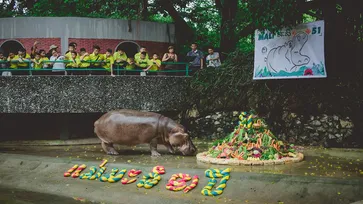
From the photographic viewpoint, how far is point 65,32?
19.2 m

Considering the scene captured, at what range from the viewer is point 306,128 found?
545 inches

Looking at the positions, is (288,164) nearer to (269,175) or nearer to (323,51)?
(269,175)

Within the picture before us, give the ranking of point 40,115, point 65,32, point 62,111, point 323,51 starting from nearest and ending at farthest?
point 323,51, point 62,111, point 40,115, point 65,32

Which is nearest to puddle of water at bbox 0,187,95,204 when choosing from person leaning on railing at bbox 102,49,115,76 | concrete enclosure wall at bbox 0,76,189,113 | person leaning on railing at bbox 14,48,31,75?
concrete enclosure wall at bbox 0,76,189,113

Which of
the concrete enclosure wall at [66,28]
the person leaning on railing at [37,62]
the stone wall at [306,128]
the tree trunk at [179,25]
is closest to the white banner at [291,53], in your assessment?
the stone wall at [306,128]

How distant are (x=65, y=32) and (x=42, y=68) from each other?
149 inches

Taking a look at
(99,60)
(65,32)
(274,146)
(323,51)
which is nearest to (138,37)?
(65,32)

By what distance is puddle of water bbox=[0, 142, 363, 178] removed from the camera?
946 centimetres

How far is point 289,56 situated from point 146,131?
4.16m

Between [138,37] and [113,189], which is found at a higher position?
[138,37]

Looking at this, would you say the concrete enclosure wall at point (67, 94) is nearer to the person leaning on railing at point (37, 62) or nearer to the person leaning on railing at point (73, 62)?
the person leaning on railing at point (73, 62)

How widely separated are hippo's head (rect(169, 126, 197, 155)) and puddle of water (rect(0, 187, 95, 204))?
2960 mm

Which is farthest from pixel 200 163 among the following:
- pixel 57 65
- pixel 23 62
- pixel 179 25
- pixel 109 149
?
pixel 179 25

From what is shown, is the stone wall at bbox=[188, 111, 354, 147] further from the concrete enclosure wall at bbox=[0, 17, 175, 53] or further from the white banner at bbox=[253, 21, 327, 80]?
the concrete enclosure wall at bbox=[0, 17, 175, 53]
